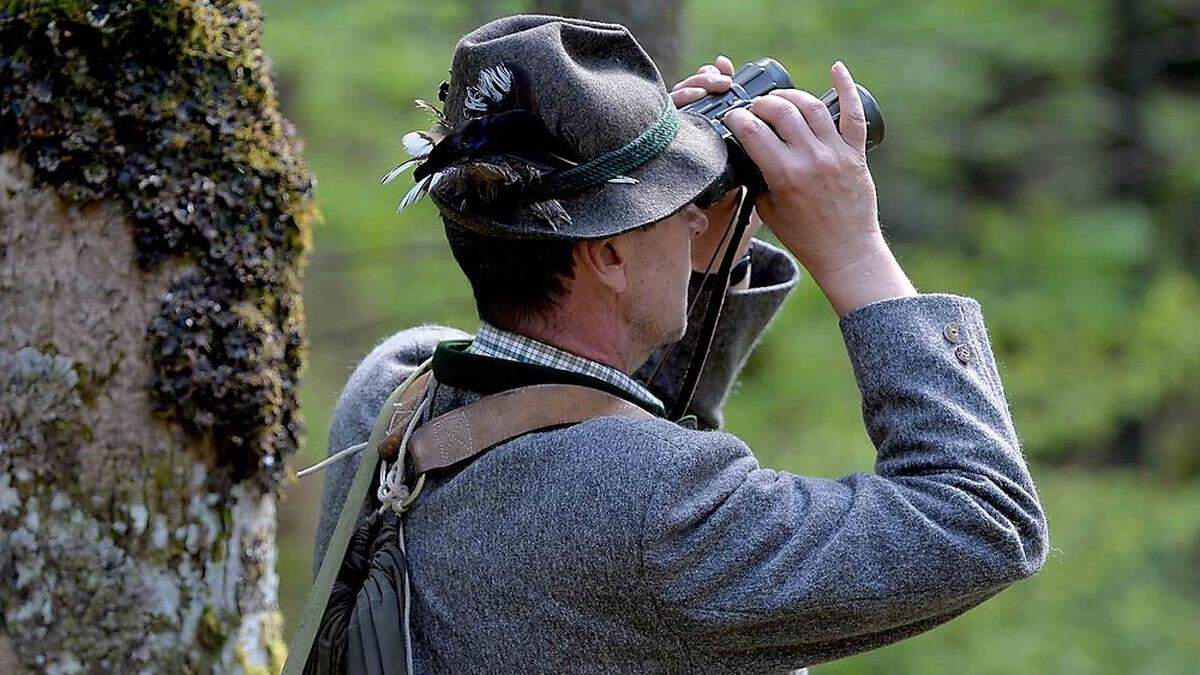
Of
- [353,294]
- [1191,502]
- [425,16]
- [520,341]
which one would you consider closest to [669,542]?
[520,341]

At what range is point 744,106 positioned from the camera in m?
1.93

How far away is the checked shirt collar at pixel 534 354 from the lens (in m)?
1.82

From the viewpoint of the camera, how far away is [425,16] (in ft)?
17.5

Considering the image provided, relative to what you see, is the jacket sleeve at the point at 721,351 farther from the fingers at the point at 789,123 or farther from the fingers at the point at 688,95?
the fingers at the point at 789,123

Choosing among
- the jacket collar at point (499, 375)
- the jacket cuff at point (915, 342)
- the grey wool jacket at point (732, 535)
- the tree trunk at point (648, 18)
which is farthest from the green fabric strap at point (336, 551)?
the tree trunk at point (648, 18)

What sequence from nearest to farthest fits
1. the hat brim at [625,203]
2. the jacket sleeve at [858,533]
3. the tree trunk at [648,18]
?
the jacket sleeve at [858,533], the hat brim at [625,203], the tree trunk at [648,18]

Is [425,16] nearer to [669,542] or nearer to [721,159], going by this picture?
[721,159]

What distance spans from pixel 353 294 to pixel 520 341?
4645 millimetres

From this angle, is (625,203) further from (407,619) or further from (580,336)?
(407,619)

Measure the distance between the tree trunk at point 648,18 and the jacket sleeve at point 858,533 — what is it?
1530mm

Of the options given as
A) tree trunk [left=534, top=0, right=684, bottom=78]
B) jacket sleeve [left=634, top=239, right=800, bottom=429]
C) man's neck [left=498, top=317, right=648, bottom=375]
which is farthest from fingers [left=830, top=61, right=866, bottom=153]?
tree trunk [left=534, top=0, right=684, bottom=78]

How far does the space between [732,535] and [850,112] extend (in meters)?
0.60

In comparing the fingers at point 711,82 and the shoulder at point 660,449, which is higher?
the fingers at point 711,82

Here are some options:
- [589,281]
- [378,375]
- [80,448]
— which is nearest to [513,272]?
[589,281]
